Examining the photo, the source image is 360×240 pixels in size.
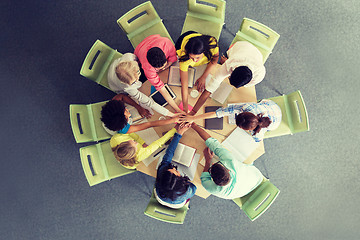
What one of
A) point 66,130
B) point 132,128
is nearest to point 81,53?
point 66,130

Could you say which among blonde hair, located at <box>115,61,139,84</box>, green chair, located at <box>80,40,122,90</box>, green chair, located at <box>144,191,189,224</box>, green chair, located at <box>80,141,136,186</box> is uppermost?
blonde hair, located at <box>115,61,139,84</box>

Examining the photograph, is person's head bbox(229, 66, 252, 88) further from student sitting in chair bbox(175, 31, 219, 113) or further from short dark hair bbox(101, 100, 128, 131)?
short dark hair bbox(101, 100, 128, 131)

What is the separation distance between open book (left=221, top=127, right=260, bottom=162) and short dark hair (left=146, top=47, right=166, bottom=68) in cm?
89

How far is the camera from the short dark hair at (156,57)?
1.72 meters

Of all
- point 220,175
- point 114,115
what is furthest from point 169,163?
point 114,115

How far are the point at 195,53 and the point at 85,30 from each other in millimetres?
1735

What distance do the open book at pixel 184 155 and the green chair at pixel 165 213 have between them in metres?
0.45

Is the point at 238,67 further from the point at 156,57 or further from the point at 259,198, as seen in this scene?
the point at 259,198

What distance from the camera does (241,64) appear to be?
72.7 inches

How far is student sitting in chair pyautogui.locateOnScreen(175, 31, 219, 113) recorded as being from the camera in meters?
1.75

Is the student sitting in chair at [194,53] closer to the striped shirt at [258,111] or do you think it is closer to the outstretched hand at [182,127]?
the outstretched hand at [182,127]

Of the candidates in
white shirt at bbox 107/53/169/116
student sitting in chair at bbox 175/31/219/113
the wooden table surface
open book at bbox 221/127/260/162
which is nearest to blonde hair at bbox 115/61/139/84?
white shirt at bbox 107/53/169/116

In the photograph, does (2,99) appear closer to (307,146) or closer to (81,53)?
(81,53)

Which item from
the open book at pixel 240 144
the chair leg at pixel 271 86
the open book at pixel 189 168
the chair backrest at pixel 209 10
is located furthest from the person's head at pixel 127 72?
the chair leg at pixel 271 86
